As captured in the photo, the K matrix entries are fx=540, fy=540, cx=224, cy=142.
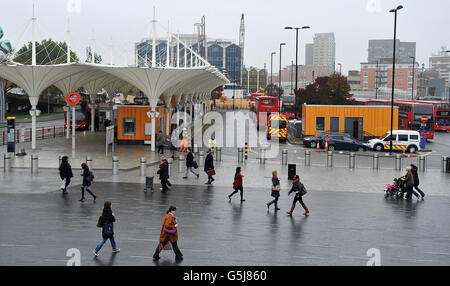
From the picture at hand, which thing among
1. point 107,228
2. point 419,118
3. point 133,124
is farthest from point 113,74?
point 419,118

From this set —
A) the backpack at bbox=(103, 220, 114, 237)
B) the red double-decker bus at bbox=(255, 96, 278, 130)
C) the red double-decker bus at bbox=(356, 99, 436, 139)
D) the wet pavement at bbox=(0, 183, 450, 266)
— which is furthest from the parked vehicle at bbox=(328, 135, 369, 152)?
the backpack at bbox=(103, 220, 114, 237)

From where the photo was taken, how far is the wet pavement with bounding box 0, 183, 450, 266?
11.5m

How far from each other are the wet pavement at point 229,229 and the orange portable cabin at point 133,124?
16900 millimetres

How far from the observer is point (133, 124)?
3691 cm

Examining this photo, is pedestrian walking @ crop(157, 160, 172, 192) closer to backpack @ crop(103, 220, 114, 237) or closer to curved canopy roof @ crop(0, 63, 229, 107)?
backpack @ crop(103, 220, 114, 237)

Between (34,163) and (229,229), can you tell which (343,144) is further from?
(229,229)

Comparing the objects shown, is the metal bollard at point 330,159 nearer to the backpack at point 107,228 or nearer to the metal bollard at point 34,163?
the metal bollard at point 34,163

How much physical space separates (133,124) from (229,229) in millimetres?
23916

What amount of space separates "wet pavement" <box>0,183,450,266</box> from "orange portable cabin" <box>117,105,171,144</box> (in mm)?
16900

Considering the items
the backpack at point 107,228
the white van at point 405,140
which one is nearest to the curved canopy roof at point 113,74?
the white van at point 405,140

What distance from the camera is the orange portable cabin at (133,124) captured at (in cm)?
3666
